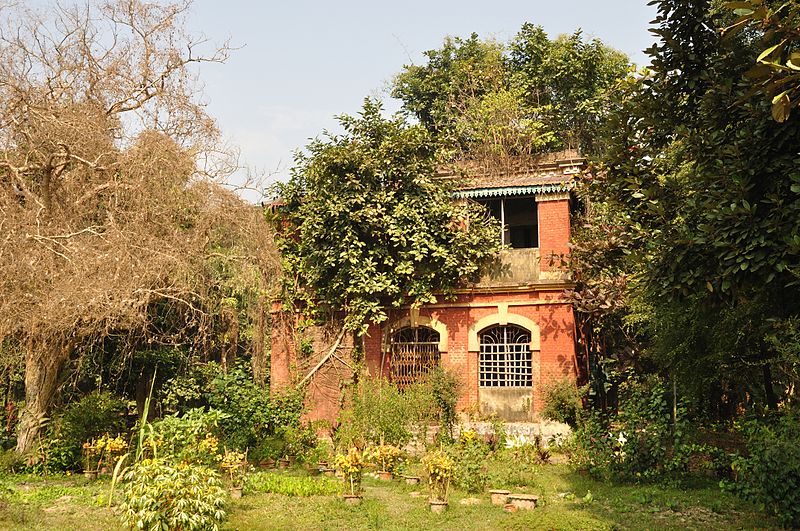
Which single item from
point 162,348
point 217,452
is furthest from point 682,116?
point 162,348

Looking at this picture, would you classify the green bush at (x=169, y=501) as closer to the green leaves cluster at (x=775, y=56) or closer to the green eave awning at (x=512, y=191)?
the green leaves cluster at (x=775, y=56)

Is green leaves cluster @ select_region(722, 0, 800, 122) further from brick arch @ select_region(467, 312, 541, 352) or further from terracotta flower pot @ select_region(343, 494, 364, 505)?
brick arch @ select_region(467, 312, 541, 352)

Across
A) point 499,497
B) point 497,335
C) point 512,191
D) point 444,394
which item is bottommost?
point 499,497

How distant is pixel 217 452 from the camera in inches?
450

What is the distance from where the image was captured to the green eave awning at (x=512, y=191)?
16094mm

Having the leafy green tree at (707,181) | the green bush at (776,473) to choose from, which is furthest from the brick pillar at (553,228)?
the green bush at (776,473)

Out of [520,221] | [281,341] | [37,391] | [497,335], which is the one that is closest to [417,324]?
[497,335]

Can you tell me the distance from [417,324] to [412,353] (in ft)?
2.40

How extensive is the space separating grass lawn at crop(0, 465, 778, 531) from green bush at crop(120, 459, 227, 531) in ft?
3.52

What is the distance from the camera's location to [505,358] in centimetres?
1622

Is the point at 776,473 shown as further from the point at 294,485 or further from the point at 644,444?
the point at 294,485

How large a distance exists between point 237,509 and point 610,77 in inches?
931

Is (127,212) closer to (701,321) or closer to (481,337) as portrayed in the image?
(481,337)

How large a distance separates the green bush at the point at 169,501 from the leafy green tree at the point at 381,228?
9118mm
